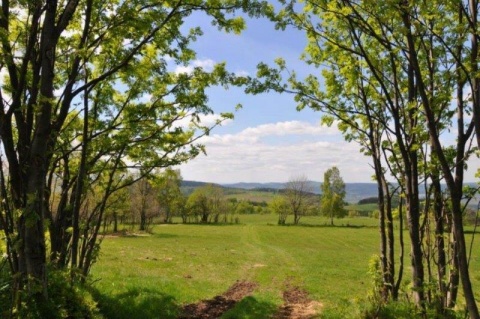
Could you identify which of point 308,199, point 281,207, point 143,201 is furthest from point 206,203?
point 143,201

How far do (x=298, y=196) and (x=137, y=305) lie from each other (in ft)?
314

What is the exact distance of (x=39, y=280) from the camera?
6320mm

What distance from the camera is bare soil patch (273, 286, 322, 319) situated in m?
12.9

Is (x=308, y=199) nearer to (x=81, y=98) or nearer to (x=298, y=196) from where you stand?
(x=298, y=196)

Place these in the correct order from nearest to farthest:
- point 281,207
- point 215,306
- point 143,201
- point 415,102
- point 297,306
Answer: point 415,102 → point 215,306 → point 297,306 → point 143,201 → point 281,207

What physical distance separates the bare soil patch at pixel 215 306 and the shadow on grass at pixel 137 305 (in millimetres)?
459

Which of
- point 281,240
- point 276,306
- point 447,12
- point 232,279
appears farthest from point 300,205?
point 447,12

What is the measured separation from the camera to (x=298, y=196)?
10512 centimetres

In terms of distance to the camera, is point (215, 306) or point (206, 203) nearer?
point (215, 306)

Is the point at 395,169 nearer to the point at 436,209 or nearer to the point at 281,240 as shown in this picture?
the point at 436,209

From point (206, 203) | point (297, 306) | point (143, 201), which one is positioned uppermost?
point (143, 201)

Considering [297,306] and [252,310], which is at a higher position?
[252,310]

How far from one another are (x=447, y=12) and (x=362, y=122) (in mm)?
3681

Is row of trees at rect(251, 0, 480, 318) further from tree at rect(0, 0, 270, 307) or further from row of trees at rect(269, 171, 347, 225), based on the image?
row of trees at rect(269, 171, 347, 225)
